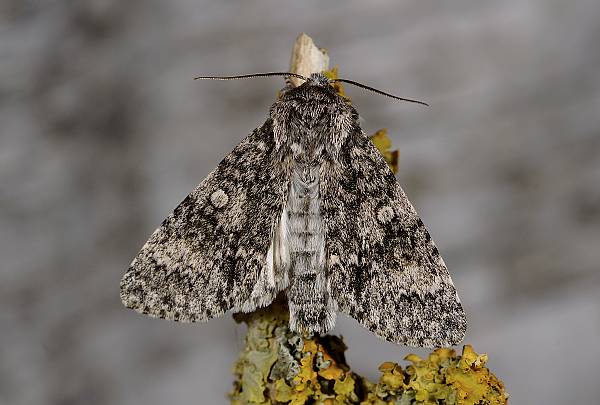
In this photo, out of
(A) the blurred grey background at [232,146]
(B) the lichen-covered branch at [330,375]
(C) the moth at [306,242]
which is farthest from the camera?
(A) the blurred grey background at [232,146]

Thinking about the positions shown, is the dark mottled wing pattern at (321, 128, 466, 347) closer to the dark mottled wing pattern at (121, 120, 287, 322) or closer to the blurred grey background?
the dark mottled wing pattern at (121, 120, 287, 322)

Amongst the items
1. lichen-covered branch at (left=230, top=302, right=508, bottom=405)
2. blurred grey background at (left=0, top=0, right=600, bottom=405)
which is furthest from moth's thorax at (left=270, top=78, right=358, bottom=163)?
blurred grey background at (left=0, top=0, right=600, bottom=405)

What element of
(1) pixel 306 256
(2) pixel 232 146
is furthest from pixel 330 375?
(2) pixel 232 146

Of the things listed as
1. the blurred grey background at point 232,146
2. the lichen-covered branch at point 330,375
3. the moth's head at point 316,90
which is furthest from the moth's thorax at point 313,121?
the blurred grey background at point 232,146

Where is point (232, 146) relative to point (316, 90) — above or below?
above

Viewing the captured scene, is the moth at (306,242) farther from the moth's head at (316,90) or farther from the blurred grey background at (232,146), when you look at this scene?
the blurred grey background at (232,146)

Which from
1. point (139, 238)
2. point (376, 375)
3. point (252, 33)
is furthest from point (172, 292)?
point (376, 375)

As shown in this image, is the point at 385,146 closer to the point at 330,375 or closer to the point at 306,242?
the point at 306,242

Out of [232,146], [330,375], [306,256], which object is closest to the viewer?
[330,375]
